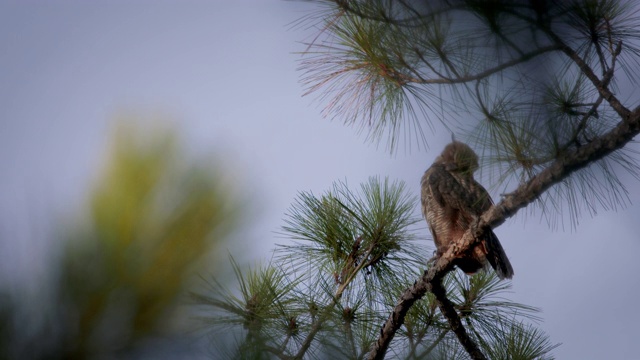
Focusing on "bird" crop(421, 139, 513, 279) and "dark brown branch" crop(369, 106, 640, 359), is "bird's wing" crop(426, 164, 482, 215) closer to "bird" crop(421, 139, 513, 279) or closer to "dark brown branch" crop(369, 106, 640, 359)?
"bird" crop(421, 139, 513, 279)

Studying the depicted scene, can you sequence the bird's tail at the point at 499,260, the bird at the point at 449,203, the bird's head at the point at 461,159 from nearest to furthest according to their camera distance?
the bird's head at the point at 461,159
the bird's tail at the point at 499,260
the bird at the point at 449,203

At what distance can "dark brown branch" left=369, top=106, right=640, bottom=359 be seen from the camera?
56.0 inches

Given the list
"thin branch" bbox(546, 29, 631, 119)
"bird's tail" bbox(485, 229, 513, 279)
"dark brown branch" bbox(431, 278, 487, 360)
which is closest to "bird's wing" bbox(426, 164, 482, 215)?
"bird's tail" bbox(485, 229, 513, 279)

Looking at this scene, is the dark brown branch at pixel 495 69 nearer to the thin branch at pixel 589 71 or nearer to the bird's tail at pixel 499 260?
the thin branch at pixel 589 71

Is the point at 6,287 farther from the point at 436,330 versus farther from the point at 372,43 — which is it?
the point at 436,330

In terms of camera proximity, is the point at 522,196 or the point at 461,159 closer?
the point at 522,196

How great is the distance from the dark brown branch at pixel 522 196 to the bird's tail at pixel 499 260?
0.44m

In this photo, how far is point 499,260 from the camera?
7.32 ft

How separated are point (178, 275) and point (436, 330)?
152cm

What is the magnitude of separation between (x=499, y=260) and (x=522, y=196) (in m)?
0.74

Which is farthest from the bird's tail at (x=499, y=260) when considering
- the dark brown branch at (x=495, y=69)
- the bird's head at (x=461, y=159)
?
the dark brown branch at (x=495, y=69)

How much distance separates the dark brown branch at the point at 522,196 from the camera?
4.67 feet

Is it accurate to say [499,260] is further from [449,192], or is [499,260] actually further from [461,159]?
[449,192]

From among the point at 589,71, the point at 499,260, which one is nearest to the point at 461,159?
the point at 499,260
